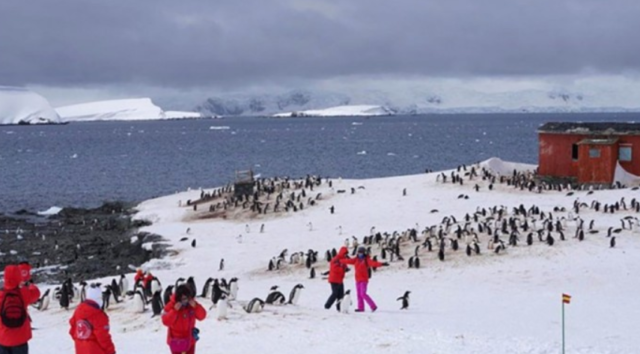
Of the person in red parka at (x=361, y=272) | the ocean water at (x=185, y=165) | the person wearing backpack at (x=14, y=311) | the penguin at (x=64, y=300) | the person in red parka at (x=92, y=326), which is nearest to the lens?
the person in red parka at (x=92, y=326)

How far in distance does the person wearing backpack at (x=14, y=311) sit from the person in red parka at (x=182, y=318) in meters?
1.65

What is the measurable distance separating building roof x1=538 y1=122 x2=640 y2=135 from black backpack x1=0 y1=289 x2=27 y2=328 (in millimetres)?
32594

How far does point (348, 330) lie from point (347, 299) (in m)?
2.10

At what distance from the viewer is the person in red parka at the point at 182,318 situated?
9.55 m

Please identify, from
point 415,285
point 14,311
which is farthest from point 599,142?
point 14,311

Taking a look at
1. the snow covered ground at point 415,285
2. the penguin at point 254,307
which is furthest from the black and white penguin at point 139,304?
the penguin at point 254,307

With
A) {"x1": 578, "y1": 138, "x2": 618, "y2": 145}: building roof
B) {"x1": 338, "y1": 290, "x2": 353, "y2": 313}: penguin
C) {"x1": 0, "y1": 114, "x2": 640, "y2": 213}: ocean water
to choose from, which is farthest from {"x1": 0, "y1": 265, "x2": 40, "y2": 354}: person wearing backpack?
{"x1": 0, "y1": 114, "x2": 640, "y2": 213}: ocean water

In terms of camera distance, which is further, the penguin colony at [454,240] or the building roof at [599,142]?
the building roof at [599,142]

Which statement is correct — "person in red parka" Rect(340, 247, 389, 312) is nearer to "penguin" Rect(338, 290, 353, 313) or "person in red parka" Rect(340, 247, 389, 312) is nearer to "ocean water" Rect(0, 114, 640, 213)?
"penguin" Rect(338, 290, 353, 313)

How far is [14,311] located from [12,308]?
0.04m

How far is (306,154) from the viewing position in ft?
312

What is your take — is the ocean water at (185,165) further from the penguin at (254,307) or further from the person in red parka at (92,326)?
the person in red parka at (92,326)

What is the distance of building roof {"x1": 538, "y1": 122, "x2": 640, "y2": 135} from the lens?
3762cm

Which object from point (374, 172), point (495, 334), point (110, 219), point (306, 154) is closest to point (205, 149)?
point (306, 154)
